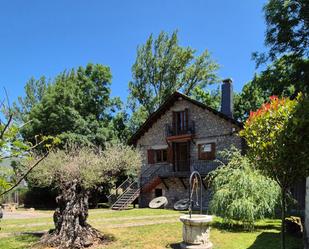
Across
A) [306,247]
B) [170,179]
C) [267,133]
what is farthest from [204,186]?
[267,133]

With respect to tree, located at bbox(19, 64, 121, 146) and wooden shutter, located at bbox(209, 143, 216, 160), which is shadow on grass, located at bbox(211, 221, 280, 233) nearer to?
wooden shutter, located at bbox(209, 143, 216, 160)

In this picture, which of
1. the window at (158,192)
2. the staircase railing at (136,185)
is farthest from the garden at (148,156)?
the window at (158,192)

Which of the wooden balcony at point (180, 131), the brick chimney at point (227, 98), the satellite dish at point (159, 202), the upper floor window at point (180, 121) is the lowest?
the satellite dish at point (159, 202)

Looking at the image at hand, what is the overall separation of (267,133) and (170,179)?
18427mm

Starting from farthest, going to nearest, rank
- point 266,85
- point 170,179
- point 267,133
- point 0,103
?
point 170,179 → point 266,85 → point 267,133 → point 0,103

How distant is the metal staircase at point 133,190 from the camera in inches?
939

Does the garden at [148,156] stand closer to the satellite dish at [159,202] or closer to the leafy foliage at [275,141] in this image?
the leafy foliage at [275,141]

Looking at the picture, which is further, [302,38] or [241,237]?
[302,38]

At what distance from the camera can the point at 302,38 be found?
18906mm

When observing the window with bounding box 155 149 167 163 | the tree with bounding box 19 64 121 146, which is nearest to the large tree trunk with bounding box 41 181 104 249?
the window with bounding box 155 149 167 163

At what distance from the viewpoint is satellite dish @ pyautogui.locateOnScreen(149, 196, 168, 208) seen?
23656mm

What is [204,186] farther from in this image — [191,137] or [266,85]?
[266,85]

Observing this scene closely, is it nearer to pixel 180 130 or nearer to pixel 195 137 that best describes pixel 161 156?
pixel 180 130

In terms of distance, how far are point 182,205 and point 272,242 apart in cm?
1202
